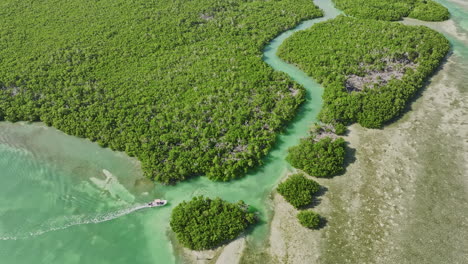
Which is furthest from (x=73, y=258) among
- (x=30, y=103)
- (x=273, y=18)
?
(x=273, y=18)

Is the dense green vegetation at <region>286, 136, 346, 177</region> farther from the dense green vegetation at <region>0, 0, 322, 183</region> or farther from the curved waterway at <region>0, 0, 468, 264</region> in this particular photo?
the dense green vegetation at <region>0, 0, 322, 183</region>

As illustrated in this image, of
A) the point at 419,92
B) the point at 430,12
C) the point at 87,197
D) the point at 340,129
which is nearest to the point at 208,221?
Result: the point at 87,197

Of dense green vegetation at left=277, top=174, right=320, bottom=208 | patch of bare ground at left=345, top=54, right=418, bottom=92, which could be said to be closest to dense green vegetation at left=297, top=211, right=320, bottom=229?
dense green vegetation at left=277, top=174, right=320, bottom=208

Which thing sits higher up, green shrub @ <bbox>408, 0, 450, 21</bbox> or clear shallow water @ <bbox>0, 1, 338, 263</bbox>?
green shrub @ <bbox>408, 0, 450, 21</bbox>

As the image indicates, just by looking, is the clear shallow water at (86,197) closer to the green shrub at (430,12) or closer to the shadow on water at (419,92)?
the shadow on water at (419,92)

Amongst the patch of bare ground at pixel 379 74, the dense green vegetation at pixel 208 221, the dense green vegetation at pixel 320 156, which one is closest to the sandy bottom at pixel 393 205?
the dense green vegetation at pixel 320 156

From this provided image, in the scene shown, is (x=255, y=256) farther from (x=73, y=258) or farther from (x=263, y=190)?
(x=73, y=258)
